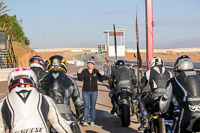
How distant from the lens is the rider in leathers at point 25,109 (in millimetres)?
2902

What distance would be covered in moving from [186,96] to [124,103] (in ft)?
14.5

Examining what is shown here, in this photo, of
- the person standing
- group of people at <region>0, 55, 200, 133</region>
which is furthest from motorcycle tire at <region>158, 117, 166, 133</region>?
the person standing

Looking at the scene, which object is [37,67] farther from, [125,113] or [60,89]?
[125,113]

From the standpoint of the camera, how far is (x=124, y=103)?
29.7 ft

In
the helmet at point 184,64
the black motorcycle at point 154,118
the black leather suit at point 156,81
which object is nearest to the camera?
the helmet at point 184,64

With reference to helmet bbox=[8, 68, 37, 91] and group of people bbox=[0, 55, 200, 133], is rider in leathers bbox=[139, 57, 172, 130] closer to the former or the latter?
group of people bbox=[0, 55, 200, 133]

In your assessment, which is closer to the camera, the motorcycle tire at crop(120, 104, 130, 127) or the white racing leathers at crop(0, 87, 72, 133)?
the white racing leathers at crop(0, 87, 72, 133)

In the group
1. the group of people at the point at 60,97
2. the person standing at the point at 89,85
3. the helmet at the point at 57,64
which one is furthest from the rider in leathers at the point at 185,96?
the person standing at the point at 89,85

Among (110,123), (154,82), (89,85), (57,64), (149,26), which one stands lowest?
(110,123)

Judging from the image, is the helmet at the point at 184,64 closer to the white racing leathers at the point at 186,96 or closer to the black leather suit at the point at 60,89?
the white racing leathers at the point at 186,96

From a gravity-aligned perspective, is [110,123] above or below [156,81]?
below

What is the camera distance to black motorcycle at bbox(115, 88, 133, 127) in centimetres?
900

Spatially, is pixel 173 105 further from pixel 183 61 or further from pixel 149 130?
pixel 149 130

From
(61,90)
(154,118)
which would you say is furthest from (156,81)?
(61,90)
